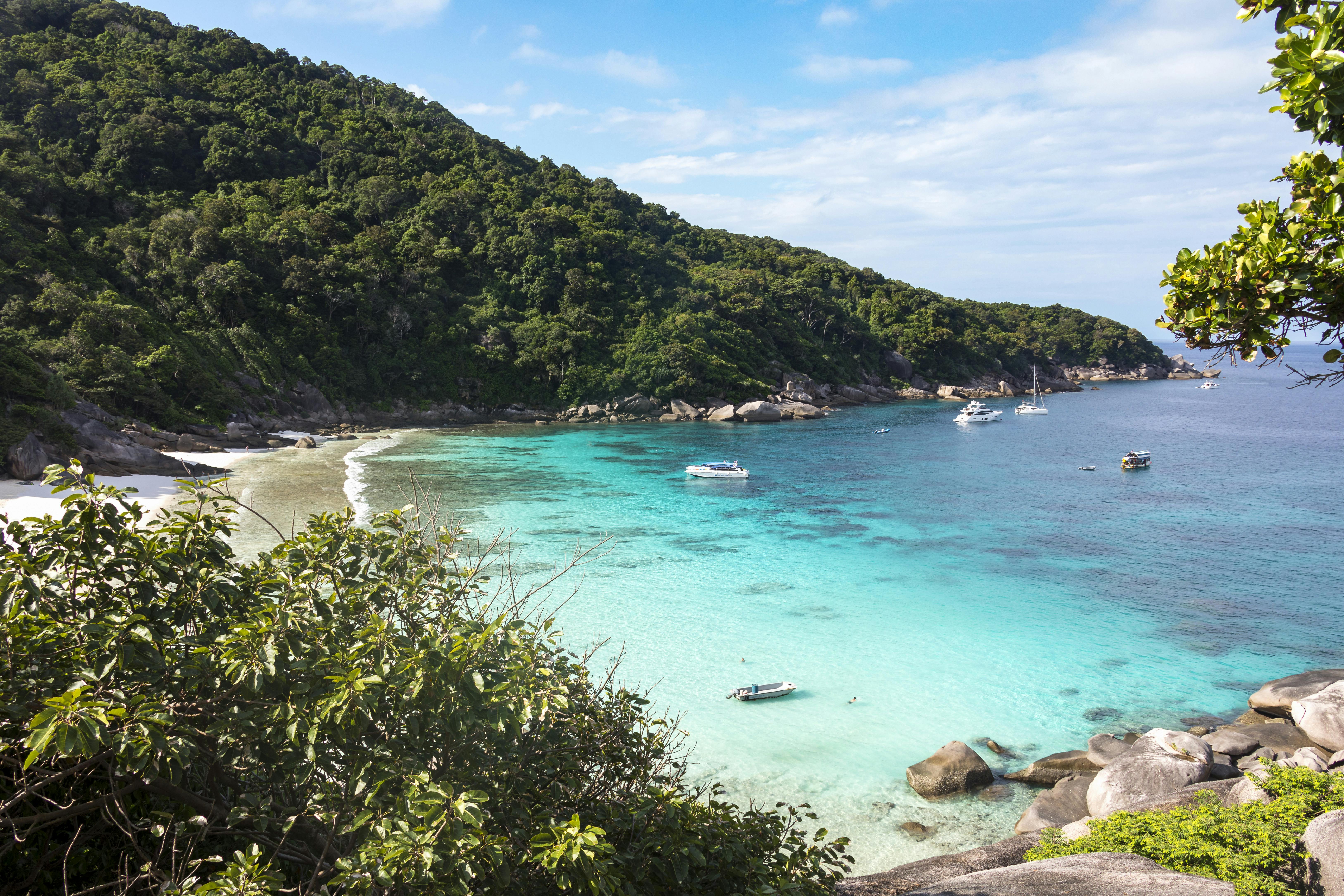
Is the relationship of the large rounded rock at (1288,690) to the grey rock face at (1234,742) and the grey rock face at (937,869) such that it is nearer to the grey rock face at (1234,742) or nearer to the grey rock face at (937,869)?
the grey rock face at (1234,742)

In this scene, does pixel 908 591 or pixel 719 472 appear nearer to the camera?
pixel 908 591

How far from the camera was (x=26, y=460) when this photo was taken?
2430 centimetres

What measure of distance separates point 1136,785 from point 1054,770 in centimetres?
165

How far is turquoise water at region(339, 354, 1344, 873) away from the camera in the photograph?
41.0 ft

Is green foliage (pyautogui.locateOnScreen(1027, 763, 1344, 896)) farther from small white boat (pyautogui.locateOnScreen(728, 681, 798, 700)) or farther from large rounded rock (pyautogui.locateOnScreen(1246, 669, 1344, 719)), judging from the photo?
large rounded rock (pyautogui.locateOnScreen(1246, 669, 1344, 719))

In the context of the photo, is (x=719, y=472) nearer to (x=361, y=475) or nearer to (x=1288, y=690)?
(x=361, y=475)

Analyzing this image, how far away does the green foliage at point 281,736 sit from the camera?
9.78 feet

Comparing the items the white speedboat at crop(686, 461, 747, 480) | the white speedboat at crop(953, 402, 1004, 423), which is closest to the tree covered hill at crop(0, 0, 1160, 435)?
the white speedboat at crop(953, 402, 1004, 423)

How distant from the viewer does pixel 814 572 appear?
21672 millimetres

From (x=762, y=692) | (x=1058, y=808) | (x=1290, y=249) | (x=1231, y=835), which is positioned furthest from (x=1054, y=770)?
(x=1290, y=249)

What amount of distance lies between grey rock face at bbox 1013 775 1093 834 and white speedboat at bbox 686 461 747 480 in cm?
2598

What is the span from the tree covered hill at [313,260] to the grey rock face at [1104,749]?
36729mm

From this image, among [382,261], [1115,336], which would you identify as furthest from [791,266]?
[1115,336]

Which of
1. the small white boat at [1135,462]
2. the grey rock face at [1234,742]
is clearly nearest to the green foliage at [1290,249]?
the grey rock face at [1234,742]
